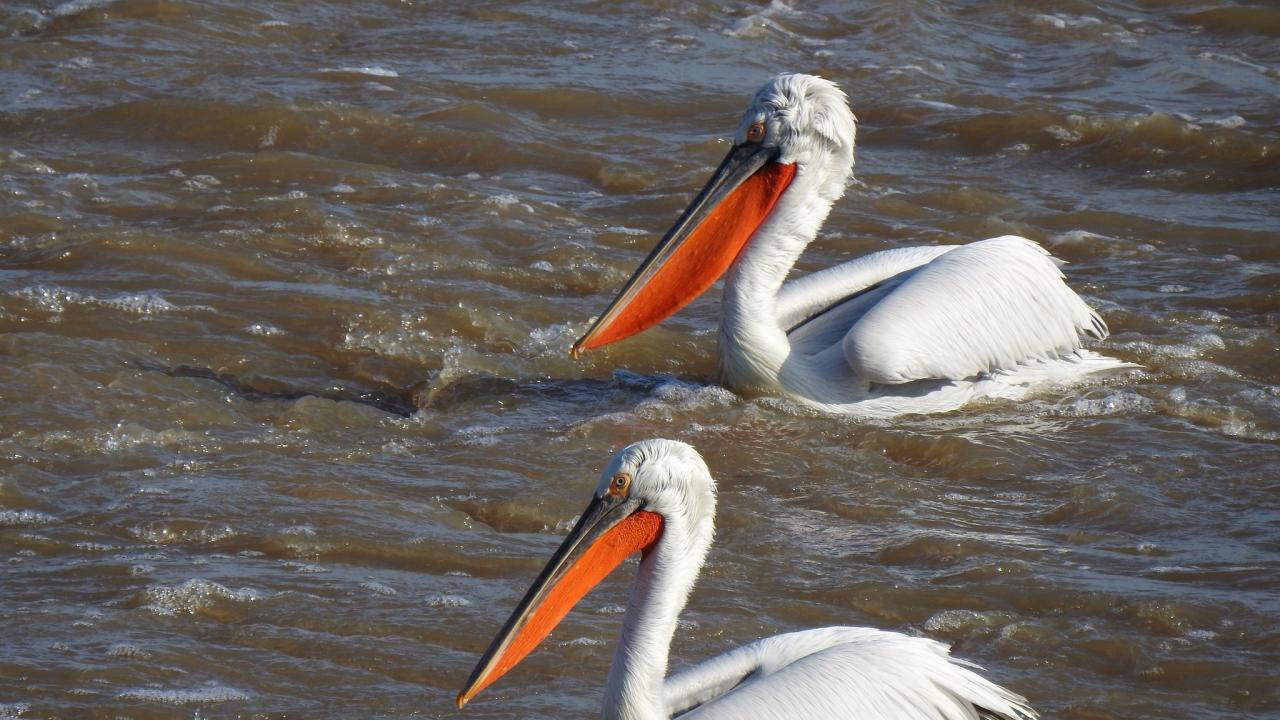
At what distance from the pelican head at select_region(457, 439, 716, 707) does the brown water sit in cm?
46

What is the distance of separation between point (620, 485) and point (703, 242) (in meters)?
2.31

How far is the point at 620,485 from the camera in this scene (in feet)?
Answer: 9.96

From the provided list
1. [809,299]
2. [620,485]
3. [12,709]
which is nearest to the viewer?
[620,485]

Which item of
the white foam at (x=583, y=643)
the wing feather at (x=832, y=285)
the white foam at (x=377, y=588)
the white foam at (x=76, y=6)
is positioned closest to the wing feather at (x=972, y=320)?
the wing feather at (x=832, y=285)

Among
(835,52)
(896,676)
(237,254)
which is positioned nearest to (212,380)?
(237,254)

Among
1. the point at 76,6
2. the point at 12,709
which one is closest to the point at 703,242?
the point at 12,709

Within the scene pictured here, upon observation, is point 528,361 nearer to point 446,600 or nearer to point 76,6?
point 446,600

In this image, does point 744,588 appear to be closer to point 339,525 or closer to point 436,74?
point 339,525

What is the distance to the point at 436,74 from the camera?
8812 millimetres

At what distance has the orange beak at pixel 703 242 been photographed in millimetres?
5121

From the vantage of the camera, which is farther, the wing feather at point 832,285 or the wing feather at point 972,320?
the wing feather at point 832,285

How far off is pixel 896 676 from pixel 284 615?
152 cm

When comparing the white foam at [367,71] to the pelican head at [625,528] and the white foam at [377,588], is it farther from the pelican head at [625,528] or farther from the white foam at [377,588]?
the pelican head at [625,528]

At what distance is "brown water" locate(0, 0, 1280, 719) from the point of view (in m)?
3.77
